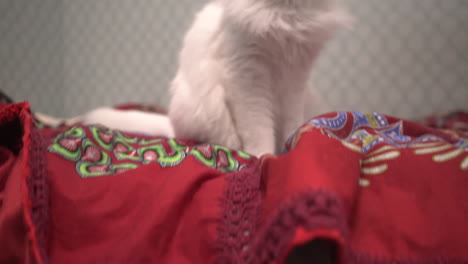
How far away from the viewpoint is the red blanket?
335 millimetres

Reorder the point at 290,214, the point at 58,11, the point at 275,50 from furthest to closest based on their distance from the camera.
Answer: the point at 58,11, the point at 275,50, the point at 290,214

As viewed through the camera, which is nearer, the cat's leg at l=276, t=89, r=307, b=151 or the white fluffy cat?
the white fluffy cat

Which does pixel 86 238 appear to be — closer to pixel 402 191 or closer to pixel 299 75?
pixel 402 191

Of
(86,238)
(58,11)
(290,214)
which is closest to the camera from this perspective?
(290,214)

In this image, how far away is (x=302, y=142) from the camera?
1.37 feet

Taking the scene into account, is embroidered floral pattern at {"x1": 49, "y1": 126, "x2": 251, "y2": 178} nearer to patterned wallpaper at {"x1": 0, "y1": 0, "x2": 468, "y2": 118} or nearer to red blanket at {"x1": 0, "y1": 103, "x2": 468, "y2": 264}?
red blanket at {"x1": 0, "y1": 103, "x2": 468, "y2": 264}

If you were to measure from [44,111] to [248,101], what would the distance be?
201 centimetres

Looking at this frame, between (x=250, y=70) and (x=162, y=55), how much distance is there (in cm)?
138

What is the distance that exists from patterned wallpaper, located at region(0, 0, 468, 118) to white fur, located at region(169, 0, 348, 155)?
0.98 metres

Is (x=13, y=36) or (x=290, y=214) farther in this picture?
(x=13, y=36)

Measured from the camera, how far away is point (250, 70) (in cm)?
76

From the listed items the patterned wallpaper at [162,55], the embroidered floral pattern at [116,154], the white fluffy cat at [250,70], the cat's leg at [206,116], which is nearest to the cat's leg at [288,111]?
the white fluffy cat at [250,70]

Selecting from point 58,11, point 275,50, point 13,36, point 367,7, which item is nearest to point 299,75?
point 275,50

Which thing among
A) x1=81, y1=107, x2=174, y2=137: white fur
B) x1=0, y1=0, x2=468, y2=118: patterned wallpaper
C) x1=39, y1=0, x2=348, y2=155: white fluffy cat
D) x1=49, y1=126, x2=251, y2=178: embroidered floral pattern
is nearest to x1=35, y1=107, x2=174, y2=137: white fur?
x1=81, y1=107, x2=174, y2=137: white fur
